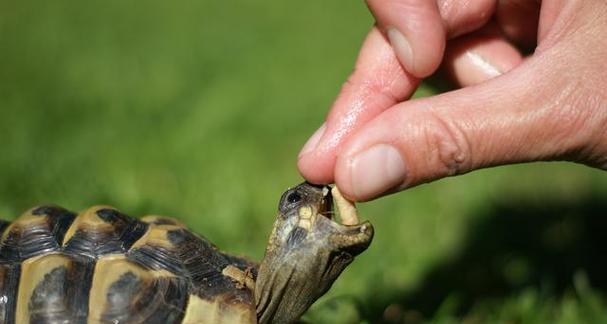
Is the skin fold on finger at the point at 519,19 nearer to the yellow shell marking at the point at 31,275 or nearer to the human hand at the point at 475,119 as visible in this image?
the human hand at the point at 475,119

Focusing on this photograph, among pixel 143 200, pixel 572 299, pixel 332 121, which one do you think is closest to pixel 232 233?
pixel 143 200

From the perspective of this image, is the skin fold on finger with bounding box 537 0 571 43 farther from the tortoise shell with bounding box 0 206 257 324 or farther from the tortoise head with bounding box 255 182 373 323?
the tortoise shell with bounding box 0 206 257 324

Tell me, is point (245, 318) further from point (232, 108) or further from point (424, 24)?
point (232, 108)

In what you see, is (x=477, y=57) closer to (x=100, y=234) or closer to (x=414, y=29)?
(x=414, y=29)

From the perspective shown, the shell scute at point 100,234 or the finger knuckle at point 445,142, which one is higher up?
the shell scute at point 100,234

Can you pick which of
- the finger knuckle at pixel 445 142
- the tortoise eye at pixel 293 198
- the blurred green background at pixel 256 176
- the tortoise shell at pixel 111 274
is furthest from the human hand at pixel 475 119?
the blurred green background at pixel 256 176

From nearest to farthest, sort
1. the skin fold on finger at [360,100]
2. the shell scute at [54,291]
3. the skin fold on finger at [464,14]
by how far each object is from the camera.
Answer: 1. the shell scute at [54,291]
2. the skin fold on finger at [360,100]
3. the skin fold on finger at [464,14]

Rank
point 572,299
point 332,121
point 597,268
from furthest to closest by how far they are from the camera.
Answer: point 597,268
point 572,299
point 332,121
